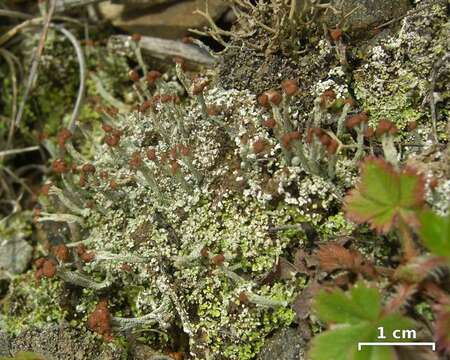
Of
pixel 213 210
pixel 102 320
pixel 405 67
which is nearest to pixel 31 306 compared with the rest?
pixel 102 320

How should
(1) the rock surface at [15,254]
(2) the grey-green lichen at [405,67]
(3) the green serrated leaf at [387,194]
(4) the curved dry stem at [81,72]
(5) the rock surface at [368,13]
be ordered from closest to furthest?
(3) the green serrated leaf at [387,194], (2) the grey-green lichen at [405,67], (5) the rock surface at [368,13], (1) the rock surface at [15,254], (4) the curved dry stem at [81,72]

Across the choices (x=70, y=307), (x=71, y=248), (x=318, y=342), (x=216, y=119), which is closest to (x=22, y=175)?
(x=71, y=248)

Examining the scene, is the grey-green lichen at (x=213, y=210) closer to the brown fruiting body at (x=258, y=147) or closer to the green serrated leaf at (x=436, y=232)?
the brown fruiting body at (x=258, y=147)

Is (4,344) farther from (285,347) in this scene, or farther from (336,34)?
(336,34)

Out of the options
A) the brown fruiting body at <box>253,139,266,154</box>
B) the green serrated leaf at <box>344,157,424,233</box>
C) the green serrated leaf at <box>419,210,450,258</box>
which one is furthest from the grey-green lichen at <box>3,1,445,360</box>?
the green serrated leaf at <box>419,210,450,258</box>

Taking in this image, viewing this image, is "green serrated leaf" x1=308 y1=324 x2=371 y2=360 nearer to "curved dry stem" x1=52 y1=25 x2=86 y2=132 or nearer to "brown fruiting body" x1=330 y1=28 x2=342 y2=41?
"brown fruiting body" x1=330 y1=28 x2=342 y2=41

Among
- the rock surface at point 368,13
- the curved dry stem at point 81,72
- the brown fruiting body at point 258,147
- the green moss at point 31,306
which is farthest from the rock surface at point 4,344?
the rock surface at point 368,13
